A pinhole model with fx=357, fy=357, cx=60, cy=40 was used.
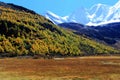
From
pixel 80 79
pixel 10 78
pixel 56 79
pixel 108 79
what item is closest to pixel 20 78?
pixel 10 78

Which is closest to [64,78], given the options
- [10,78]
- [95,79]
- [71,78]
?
[71,78]

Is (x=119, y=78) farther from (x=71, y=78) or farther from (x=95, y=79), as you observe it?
(x=71, y=78)

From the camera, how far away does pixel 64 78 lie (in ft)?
233

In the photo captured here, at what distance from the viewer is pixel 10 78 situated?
69.9 metres

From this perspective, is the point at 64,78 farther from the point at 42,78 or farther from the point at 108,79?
the point at 108,79

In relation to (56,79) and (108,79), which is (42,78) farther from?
(108,79)

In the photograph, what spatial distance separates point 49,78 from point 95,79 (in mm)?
9127

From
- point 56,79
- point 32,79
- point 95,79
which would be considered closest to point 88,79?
point 95,79

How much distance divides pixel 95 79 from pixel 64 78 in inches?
241

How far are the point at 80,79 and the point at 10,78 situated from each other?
539 inches

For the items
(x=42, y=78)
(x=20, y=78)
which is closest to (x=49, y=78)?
(x=42, y=78)

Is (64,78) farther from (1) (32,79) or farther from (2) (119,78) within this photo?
(2) (119,78)

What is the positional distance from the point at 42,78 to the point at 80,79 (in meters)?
7.58

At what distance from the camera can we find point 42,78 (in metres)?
71.0
